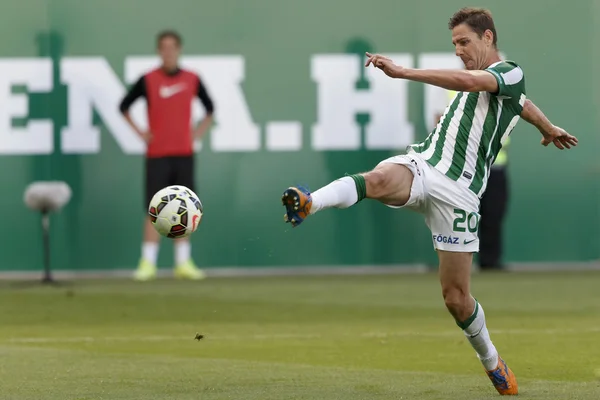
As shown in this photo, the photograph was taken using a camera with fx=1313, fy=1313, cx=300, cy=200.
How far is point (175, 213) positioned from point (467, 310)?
1701 mm

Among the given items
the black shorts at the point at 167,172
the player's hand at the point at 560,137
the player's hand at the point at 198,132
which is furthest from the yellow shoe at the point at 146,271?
the player's hand at the point at 560,137

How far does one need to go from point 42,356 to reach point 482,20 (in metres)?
3.99

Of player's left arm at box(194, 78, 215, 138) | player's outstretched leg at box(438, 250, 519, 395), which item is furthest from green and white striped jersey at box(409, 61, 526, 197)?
player's left arm at box(194, 78, 215, 138)

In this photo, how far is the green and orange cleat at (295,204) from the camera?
21.2ft

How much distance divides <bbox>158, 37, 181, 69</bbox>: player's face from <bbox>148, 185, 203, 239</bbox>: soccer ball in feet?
26.5

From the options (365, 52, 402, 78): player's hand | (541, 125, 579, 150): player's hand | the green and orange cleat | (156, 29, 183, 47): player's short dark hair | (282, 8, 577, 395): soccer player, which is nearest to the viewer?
the green and orange cleat

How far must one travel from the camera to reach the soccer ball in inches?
284

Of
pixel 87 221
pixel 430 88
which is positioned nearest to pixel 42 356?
pixel 87 221

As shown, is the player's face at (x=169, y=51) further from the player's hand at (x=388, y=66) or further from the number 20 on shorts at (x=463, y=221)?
the player's hand at (x=388, y=66)

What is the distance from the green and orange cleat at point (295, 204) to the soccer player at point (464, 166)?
1.45 ft

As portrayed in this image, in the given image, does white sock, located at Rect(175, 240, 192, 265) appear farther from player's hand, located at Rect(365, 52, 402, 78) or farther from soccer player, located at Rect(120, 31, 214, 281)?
player's hand, located at Rect(365, 52, 402, 78)

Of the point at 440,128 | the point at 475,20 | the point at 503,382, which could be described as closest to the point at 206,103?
the point at 440,128

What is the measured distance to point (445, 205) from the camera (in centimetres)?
720

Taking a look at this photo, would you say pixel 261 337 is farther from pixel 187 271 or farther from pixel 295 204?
pixel 187 271
